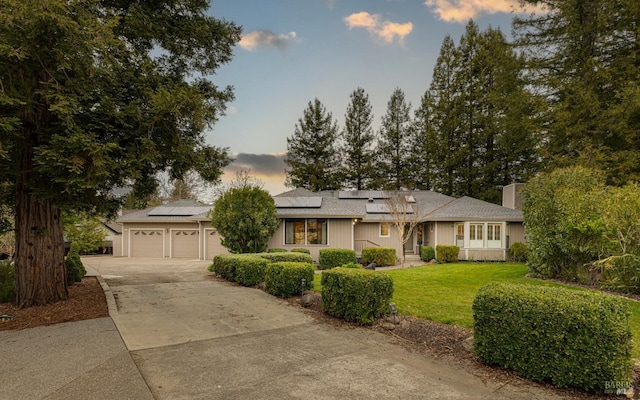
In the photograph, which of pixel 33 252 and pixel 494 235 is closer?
pixel 33 252

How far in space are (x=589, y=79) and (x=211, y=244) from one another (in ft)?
70.3

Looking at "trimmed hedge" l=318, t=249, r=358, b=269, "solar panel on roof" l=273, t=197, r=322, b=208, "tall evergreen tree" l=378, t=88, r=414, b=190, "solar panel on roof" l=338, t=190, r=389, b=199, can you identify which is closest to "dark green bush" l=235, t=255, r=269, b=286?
"trimmed hedge" l=318, t=249, r=358, b=269

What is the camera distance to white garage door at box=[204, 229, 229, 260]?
18.8m

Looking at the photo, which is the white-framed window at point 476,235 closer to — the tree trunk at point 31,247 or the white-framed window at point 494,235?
the white-framed window at point 494,235

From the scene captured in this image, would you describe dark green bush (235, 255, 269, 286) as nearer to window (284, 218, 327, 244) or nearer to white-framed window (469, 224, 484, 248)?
window (284, 218, 327, 244)

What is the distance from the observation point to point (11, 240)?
1370 cm

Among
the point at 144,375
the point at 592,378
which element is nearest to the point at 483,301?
the point at 592,378

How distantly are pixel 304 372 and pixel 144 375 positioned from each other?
183cm

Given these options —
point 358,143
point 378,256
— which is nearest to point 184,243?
point 378,256

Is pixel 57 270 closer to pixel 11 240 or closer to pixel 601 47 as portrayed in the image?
pixel 11 240

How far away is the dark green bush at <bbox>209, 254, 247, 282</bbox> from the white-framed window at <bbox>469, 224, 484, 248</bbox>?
1203cm

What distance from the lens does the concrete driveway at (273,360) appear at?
3.29 m

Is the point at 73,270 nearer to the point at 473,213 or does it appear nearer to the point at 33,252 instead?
the point at 33,252

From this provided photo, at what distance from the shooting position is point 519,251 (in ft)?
51.0
